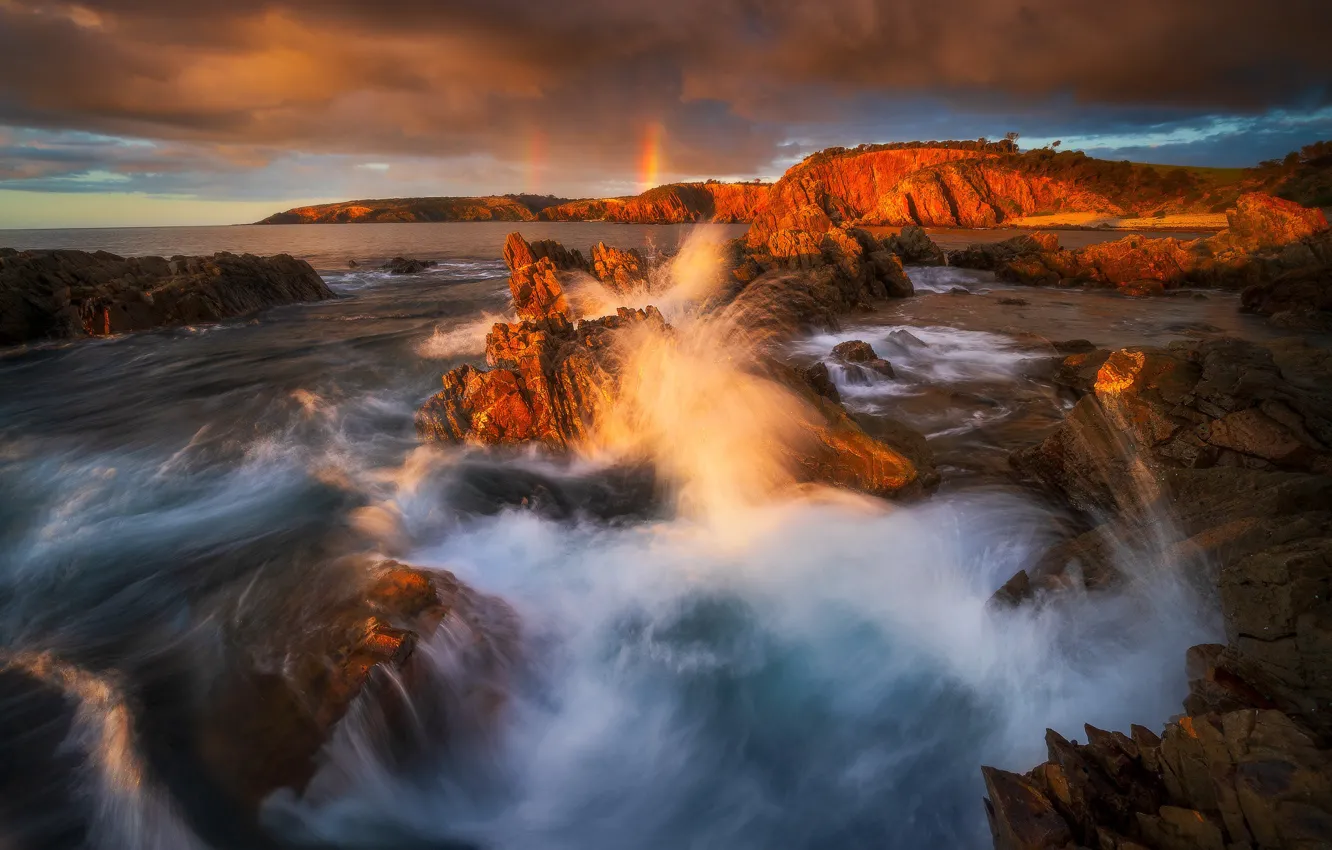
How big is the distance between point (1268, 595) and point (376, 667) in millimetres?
6584

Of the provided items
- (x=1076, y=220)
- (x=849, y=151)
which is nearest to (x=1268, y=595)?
(x=1076, y=220)

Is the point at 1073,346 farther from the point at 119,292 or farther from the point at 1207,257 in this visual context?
the point at 119,292

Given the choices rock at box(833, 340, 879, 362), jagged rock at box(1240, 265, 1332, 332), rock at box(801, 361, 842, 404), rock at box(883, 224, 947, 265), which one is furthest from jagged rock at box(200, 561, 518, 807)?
rock at box(883, 224, 947, 265)

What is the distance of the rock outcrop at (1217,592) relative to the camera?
8.70ft

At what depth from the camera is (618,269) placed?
2761 cm

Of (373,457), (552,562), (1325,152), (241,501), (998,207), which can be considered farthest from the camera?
(998,207)

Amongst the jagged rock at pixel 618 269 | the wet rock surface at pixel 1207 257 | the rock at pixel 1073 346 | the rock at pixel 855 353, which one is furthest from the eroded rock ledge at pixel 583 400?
the wet rock surface at pixel 1207 257

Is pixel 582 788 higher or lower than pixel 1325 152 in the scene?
lower

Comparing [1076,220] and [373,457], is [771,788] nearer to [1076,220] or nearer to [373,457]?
[373,457]

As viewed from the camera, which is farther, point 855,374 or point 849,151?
point 849,151

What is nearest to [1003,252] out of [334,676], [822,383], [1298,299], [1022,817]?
[1298,299]

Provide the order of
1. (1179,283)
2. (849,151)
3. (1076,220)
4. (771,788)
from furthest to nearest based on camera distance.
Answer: (849,151)
(1076,220)
(1179,283)
(771,788)

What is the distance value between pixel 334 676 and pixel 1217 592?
7532 millimetres

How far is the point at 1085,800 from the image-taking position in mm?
3092
